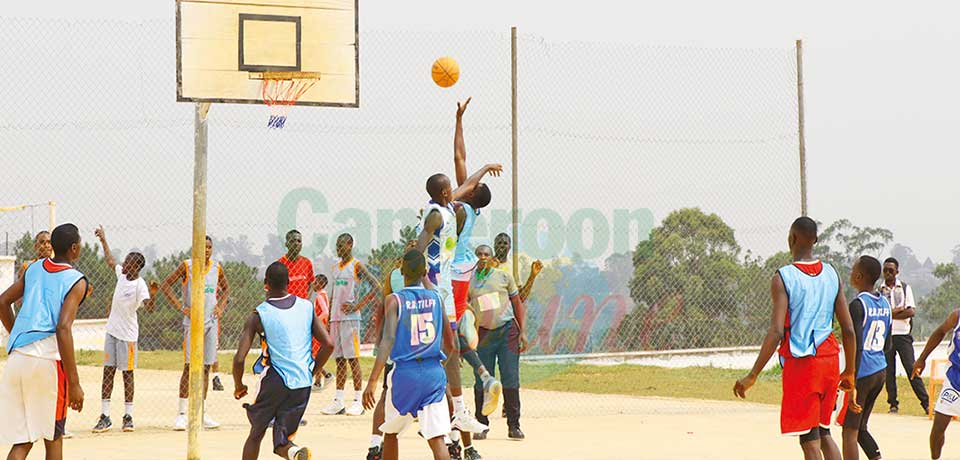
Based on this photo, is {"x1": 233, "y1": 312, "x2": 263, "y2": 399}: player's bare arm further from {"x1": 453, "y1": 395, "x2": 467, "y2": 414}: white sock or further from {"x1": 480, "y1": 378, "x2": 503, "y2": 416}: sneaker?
{"x1": 480, "y1": 378, "x2": 503, "y2": 416}: sneaker

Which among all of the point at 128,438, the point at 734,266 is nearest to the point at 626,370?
the point at 734,266

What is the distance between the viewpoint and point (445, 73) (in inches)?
491

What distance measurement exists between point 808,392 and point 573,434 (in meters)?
5.20

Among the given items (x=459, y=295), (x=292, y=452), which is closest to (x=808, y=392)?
(x=459, y=295)

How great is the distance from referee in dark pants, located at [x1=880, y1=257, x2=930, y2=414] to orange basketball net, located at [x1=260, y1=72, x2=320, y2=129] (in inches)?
303

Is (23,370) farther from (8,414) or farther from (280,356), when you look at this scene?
(280,356)

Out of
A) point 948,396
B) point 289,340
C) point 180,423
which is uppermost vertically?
point 289,340

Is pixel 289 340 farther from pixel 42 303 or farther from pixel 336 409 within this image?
pixel 336 409

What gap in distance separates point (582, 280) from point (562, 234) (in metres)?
11.5

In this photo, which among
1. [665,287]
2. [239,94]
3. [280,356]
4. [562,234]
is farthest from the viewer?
[665,287]

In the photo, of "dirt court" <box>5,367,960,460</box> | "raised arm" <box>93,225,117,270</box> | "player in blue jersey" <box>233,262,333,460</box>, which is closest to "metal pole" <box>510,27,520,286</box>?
"dirt court" <box>5,367,960,460</box>

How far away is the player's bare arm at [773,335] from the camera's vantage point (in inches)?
321

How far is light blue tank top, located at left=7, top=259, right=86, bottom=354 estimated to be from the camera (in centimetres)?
824

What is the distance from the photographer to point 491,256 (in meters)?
13.3
